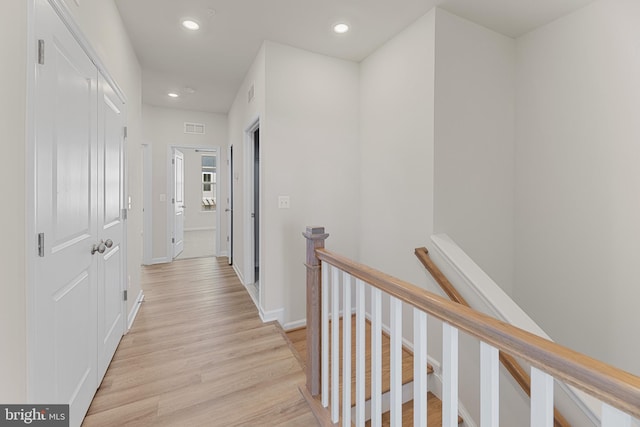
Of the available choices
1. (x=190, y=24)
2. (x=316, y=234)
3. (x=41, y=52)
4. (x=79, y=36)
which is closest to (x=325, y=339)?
(x=316, y=234)

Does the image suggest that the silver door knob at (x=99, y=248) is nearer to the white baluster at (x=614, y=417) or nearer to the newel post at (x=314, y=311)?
the newel post at (x=314, y=311)

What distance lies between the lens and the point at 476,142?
2367 millimetres

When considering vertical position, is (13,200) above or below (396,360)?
above

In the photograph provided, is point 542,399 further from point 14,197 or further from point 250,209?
point 250,209

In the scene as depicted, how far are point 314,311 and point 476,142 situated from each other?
6.20 ft

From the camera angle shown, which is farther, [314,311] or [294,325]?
[294,325]

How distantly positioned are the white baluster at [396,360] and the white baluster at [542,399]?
46 cm

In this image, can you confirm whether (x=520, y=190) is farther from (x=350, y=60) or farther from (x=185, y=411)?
(x=185, y=411)

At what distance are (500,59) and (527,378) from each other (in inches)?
97.3

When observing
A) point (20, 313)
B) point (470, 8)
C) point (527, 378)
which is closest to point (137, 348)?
point (20, 313)

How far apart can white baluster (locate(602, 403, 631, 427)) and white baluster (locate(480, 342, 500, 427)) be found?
8.3 inches

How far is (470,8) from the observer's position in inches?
85.0

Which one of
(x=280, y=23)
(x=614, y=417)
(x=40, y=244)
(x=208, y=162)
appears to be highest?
(x=280, y=23)

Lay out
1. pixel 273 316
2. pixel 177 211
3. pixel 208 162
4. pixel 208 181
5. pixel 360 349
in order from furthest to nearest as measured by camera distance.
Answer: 1. pixel 208 181
2. pixel 208 162
3. pixel 177 211
4. pixel 273 316
5. pixel 360 349
